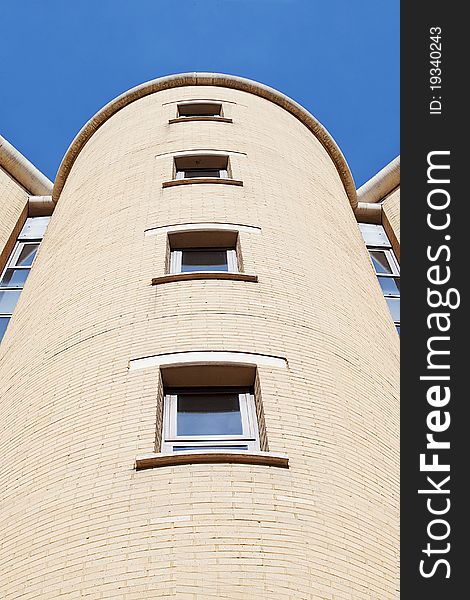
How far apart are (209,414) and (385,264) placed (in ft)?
45.5

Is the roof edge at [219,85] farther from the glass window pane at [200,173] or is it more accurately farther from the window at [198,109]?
the glass window pane at [200,173]

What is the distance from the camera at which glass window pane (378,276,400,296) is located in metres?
21.4

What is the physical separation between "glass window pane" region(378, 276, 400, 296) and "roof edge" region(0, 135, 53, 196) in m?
12.4

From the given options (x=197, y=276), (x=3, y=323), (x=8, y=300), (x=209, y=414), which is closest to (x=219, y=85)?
(x=8, y=300)

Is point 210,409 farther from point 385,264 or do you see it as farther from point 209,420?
point 385,264

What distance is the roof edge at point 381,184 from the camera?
2736 cm

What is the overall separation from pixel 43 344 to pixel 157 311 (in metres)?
1.99

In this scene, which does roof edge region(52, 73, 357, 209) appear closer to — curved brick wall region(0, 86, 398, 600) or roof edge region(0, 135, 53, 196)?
roof edge region(0, 135, 53, 196)

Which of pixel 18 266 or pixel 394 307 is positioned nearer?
pixel 394 307

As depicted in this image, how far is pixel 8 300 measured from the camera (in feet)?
65.2

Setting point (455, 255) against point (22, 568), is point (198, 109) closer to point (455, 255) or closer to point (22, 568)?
point (455, 255)

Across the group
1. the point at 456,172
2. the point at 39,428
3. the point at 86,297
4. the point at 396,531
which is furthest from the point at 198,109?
the point at 396,531

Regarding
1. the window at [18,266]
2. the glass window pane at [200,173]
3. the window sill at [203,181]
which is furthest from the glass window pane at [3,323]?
the glass window pane at [200,173]

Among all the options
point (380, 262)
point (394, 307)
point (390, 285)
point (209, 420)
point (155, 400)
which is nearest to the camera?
point (155, 400)
